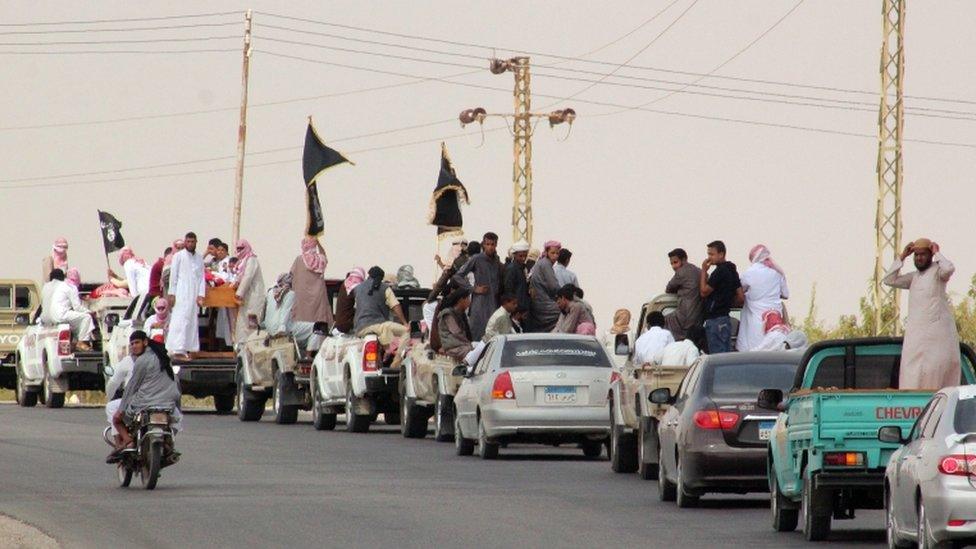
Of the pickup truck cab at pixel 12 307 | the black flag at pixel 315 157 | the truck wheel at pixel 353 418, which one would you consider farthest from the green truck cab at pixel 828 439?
the pickup truck cab at pixel 12 307

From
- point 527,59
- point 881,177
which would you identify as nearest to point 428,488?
point 881,177

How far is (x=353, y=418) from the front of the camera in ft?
112

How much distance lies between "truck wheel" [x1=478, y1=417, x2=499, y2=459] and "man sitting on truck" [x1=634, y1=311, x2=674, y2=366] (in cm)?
199

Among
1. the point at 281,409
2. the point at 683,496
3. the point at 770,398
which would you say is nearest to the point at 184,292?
the point at 281,409

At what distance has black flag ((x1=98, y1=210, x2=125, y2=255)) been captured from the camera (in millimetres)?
53062

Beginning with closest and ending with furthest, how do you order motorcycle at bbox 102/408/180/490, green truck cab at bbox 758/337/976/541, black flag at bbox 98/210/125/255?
green truck cab at bbox 758/337/976/541, motorcycle at bbox 102/408/180/490, black flag at bbox 98/210/125/255

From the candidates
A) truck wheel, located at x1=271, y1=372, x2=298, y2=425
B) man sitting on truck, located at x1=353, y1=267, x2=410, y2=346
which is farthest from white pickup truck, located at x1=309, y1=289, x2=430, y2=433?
truck wheel, located at x1=271, y1=372, x2=298, y2=425

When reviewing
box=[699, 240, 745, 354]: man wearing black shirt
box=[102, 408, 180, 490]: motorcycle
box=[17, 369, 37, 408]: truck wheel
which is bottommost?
box=[102, 408, 180, 490]: motorcycle

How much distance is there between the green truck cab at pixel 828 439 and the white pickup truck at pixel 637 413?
4.84 metres

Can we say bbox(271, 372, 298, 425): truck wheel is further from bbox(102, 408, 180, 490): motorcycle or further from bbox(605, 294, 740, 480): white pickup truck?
bbox(102, 408, 180, 490): motorcycle

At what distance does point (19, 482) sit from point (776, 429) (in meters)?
8.65

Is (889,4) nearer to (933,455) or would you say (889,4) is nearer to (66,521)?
(66,521)

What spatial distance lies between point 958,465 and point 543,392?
13.3 metres

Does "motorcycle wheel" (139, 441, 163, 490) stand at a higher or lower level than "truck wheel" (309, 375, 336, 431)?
lower
